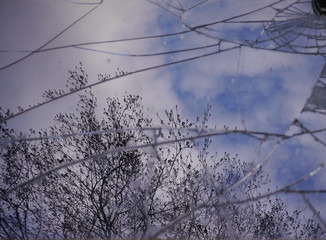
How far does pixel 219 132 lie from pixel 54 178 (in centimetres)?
1141

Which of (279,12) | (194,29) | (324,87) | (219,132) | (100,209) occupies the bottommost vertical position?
(219,132)

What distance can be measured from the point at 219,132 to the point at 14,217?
1298 centimetres

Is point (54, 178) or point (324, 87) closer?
point (324, 87)

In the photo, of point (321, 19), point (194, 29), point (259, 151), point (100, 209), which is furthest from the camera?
point (100, 209)

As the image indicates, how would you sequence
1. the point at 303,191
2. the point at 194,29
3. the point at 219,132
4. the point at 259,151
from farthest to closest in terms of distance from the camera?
the point at 194,29 → the point at 259,151 → the point at 219,132 → the point at 303,191

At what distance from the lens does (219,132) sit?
301 centimetres

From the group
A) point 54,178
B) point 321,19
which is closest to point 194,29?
point 321,19

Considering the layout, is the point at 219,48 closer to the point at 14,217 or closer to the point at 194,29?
the point at 194,29

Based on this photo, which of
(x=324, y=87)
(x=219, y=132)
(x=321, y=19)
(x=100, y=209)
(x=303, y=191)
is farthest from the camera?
(x=100, y=209)

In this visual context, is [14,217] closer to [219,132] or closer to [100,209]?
[100,209]

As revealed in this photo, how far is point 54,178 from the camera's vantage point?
505 inches

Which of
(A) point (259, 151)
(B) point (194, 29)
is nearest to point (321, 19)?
(B) point (194, 29)

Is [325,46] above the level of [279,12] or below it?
below

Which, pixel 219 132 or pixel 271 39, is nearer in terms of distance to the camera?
pixel 219 132
